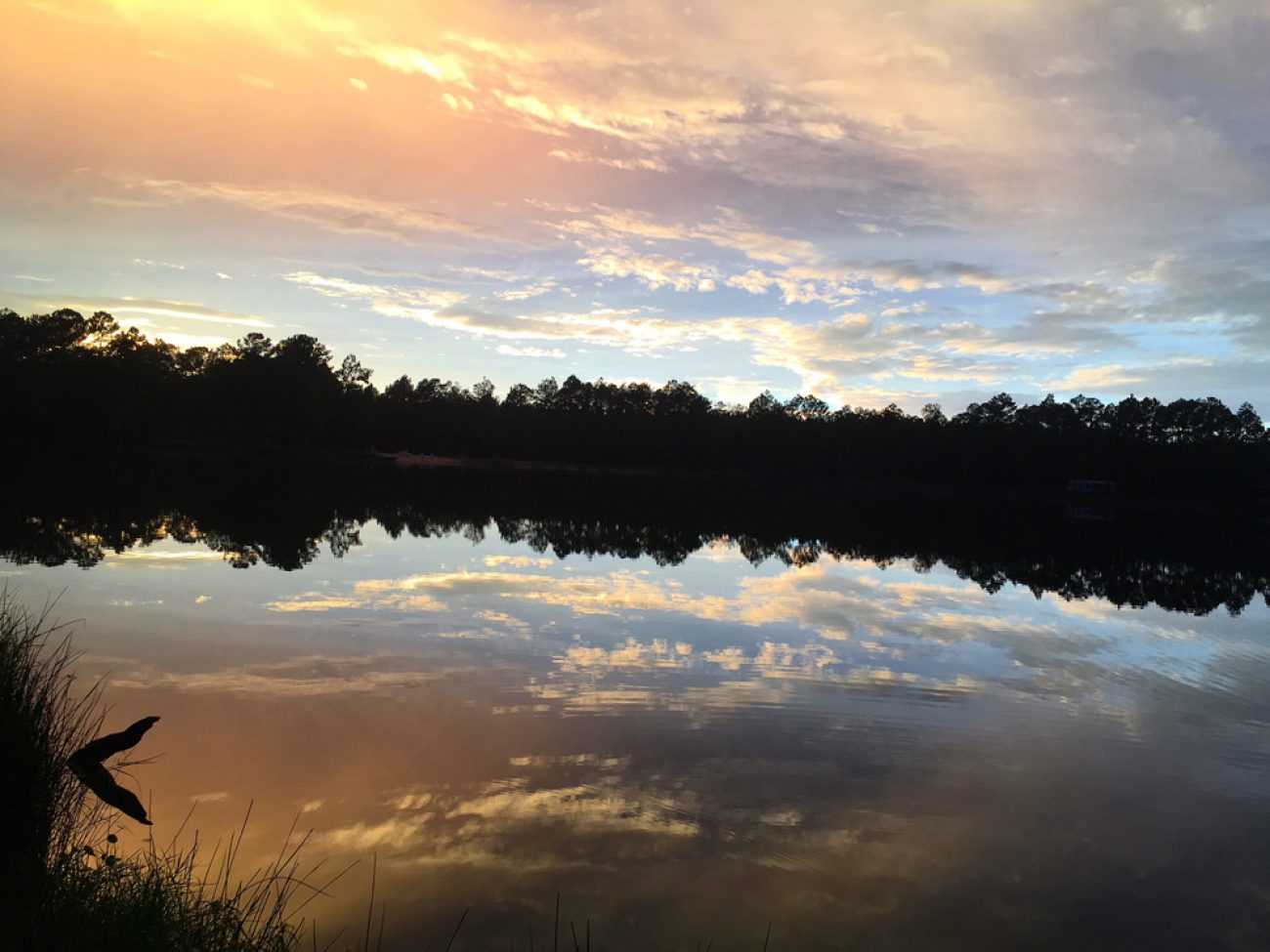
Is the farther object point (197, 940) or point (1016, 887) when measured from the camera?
point (1016, 887)

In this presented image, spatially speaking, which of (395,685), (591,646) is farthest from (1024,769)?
(395,685)

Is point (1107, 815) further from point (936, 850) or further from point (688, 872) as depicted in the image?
point (688, 872)

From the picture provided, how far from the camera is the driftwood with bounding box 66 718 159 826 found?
6.15 m

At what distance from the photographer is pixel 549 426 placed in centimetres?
11794

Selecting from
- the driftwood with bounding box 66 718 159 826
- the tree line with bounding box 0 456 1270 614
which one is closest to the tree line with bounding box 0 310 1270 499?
the tree line with bounding box 0 456 1270 614

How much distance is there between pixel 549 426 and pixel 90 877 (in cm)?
11392

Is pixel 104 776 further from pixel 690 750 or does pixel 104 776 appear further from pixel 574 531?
pixel 574 531

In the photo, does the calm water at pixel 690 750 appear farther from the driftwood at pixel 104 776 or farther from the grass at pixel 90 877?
the grass at pixel 90 877

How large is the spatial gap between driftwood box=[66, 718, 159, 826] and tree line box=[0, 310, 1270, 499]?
82.9 meters

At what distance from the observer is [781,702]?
10.4 metres

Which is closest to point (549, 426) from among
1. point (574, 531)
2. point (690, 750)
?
point (574, 531)

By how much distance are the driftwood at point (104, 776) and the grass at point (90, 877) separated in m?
0.09

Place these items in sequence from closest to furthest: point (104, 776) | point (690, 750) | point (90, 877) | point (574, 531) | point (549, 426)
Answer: point (90, 877) < point (104, 776) < point (690, 750) < point (574, 531) < point (549, 426)

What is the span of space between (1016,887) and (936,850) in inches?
24.7
